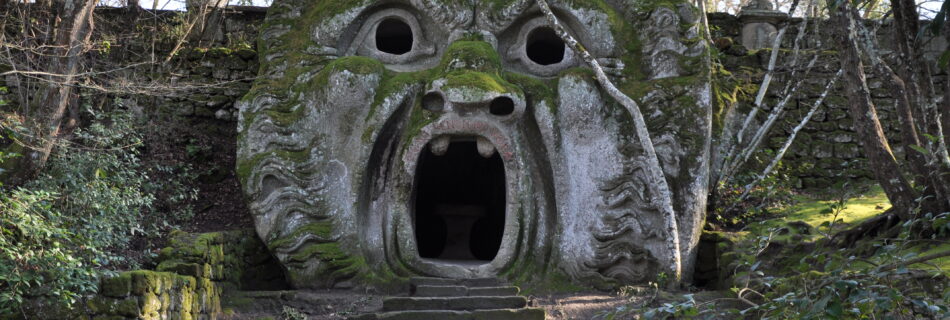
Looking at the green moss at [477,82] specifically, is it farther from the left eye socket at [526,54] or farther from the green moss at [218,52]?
the green moss at [218,52]

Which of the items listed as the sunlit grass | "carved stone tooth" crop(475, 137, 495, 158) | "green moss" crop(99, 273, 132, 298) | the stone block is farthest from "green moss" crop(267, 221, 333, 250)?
the stone block

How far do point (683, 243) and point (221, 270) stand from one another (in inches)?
164

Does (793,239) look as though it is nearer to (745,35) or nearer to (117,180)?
(745,35)

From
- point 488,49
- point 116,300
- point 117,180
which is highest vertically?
point 488,49

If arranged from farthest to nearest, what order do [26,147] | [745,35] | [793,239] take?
[745,35]
[793,239]
[26,147]

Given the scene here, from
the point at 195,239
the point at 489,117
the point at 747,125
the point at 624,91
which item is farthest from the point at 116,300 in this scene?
the point at 747,125

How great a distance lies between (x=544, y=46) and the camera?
10.7 m

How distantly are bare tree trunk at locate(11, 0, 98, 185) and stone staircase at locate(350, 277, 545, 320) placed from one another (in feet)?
9.76

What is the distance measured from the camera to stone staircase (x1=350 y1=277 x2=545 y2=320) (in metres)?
7.93

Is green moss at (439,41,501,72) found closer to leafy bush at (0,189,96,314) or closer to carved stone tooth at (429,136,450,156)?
carved stone tooth at (429,136,450,156)

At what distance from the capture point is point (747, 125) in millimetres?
10812

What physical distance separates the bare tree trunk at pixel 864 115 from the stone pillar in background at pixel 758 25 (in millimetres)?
4336

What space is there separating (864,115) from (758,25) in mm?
4603

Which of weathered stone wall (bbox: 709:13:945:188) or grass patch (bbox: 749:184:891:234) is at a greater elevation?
weathered stone wall (bbox: 709:13:945:188)
